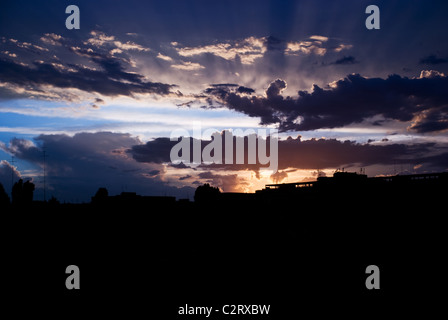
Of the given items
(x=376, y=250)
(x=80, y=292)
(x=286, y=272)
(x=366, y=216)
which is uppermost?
(x=366, y=216)

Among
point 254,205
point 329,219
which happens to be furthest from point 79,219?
point 329,219

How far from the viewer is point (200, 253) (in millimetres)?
53375

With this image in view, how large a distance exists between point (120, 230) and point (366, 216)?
1654 inches

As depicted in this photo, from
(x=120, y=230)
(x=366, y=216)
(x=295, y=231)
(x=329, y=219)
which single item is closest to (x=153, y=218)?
(x=120, y=230)

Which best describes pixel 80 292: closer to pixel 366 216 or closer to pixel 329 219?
pixel 329 219

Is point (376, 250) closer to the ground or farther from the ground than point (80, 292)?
farther from the ground

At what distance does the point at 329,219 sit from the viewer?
144 ft

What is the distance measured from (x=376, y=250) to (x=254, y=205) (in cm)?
2464

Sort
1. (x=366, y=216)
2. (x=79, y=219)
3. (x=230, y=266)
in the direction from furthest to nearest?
(x=79, y=219)
(x=230, y=266)
(x=366, y=216)

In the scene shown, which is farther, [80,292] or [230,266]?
[230,266]

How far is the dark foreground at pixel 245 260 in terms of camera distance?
33531 mm

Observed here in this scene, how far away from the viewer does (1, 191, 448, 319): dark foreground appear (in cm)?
3353

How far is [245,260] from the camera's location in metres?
47.6
